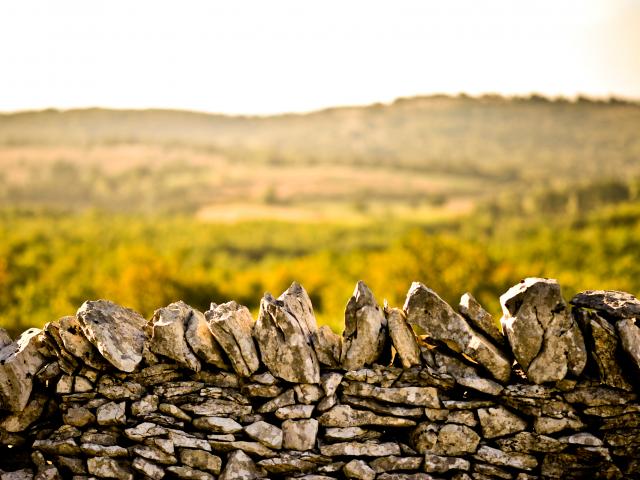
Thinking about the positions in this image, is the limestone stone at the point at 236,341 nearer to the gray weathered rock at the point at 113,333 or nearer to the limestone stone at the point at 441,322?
the gray weathered rock at the point at 113,333

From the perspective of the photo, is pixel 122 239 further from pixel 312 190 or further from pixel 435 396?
pixel 435 396

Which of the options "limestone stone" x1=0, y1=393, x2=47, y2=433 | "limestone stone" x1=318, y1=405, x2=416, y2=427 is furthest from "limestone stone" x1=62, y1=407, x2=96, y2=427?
"limestone stone" x1=318, y1=405, x2=416, y2=427

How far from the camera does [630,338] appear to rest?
6078mm

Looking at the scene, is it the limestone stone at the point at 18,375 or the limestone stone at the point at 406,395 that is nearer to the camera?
the limestone stone at the point at 406,395

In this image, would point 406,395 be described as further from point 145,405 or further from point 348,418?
point 145,405

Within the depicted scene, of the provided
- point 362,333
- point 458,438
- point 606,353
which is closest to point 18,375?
point 362,333

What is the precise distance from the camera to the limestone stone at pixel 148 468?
6422 mm

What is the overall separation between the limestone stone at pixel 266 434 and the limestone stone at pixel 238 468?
0.69 feet

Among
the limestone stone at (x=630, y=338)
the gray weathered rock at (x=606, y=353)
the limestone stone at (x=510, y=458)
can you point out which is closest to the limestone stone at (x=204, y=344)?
the limestone stone at (x=510, y=458)

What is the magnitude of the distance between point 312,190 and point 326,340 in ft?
489

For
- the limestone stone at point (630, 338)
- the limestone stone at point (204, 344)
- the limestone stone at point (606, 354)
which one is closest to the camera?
the limestone stone at point (630, 338)

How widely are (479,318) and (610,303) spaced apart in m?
1.30

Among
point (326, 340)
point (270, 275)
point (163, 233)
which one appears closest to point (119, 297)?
point (270, 275)

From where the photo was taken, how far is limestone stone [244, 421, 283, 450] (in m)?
6.40
